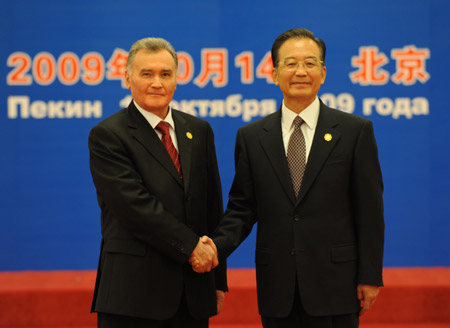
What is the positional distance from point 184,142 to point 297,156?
0.39 meters

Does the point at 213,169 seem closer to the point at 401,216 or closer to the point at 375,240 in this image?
the point at 375,240

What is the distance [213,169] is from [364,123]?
21.7 inches

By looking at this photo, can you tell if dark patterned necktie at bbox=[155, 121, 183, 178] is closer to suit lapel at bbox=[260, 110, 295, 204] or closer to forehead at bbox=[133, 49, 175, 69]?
forehead at bbox=[133, 49, 175, 69]

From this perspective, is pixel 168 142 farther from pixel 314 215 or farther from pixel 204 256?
pixel 314 215

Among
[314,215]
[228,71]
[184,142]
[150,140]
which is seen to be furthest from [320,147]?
[228,71]

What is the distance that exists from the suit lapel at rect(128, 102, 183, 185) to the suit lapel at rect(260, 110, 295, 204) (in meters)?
0.33

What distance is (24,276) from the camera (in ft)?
11.3

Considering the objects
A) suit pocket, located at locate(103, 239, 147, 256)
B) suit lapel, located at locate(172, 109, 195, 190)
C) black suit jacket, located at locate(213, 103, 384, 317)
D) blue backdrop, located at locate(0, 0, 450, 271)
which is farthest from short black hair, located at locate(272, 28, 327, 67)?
blue backdrop, located at locate(0, 0, 450, 271)

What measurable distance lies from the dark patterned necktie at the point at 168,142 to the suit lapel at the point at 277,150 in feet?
0.99

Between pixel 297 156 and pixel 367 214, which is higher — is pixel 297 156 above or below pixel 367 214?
above

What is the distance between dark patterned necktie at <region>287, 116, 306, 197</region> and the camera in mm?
1805

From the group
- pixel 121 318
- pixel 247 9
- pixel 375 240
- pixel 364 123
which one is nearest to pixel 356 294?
pixel 375 240

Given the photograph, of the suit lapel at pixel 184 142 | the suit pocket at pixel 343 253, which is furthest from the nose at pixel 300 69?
the suit pocket at pixel 343 253

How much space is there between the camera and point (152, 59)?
5.97ft
